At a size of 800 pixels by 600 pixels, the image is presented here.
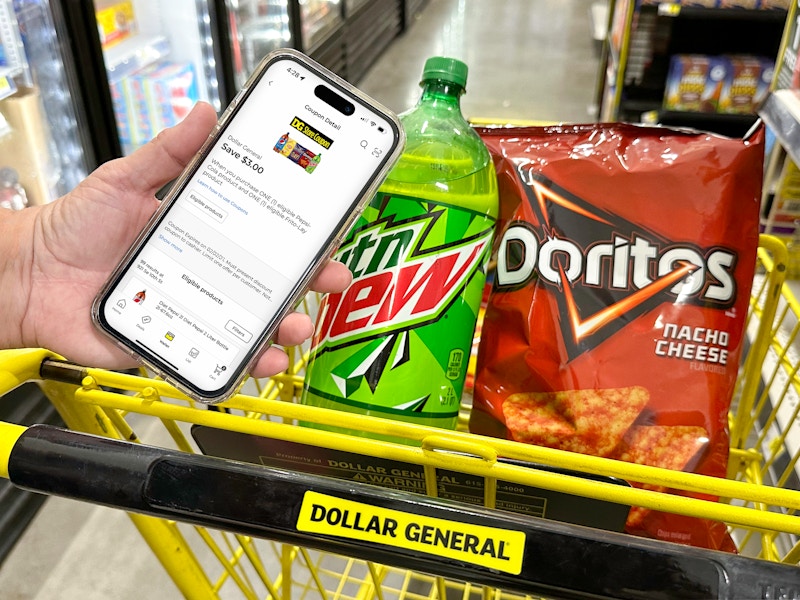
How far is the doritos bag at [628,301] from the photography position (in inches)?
26.1

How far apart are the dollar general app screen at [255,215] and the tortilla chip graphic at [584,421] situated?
0.29 metres

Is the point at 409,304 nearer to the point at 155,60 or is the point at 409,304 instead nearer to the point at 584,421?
the point at 584,421

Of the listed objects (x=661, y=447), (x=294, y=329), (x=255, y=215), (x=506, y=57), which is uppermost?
(x=255, y=215)

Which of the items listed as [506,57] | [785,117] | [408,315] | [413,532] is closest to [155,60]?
[785,117]

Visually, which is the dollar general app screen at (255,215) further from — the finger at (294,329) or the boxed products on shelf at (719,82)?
the boxed products on shelf at (719,82)

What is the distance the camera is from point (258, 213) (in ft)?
2.02

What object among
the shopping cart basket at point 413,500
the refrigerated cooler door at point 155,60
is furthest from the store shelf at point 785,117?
the refrigerated cooler door at point 155,60

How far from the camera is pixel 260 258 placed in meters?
0.61

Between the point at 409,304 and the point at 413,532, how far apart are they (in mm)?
252

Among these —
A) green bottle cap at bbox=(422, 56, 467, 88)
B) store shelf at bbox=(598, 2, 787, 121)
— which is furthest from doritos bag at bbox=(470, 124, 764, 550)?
store shelf at bbox=(598, 2, 787, 121)

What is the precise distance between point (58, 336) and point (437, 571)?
0.48m

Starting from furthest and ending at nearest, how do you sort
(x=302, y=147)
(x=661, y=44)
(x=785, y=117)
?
(x=661, y=44) < (x=785, y=117) < (x=302, y=147)

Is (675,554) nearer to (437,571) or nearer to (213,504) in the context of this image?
(437,571)

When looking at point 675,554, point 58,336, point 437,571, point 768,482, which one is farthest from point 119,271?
point 768,482
